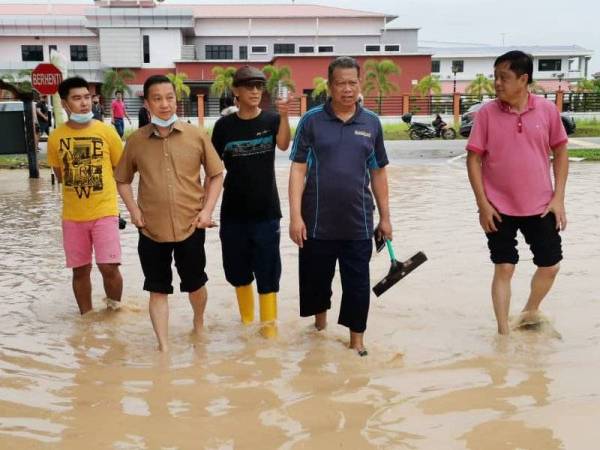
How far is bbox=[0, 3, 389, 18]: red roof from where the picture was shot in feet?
181

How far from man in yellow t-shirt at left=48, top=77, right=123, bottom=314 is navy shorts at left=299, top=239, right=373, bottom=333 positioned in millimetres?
1460

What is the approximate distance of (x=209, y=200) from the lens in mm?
4629

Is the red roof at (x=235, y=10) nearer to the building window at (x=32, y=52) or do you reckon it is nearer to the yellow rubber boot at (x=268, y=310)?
the building window at (x=32, y=52)

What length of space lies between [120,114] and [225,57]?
32.2 meters

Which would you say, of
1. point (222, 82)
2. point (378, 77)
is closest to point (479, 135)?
point (222, 82)

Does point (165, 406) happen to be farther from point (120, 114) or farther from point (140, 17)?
point (140, 17)

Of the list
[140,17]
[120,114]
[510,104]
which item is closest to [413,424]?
[510,104]

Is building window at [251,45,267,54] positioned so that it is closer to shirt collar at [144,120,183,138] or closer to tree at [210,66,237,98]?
tree at [210,66,237,98]

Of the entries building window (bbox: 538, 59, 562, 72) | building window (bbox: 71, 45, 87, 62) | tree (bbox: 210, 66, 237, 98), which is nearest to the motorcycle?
tree (bbox: 210, 66, 237, 98)

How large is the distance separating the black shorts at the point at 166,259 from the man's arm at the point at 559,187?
2127 mm

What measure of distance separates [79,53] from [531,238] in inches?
2095

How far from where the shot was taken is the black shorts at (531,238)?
468 centimetres

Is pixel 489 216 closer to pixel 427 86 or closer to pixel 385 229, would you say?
pixel 385 229

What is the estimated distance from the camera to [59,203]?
11.4m
